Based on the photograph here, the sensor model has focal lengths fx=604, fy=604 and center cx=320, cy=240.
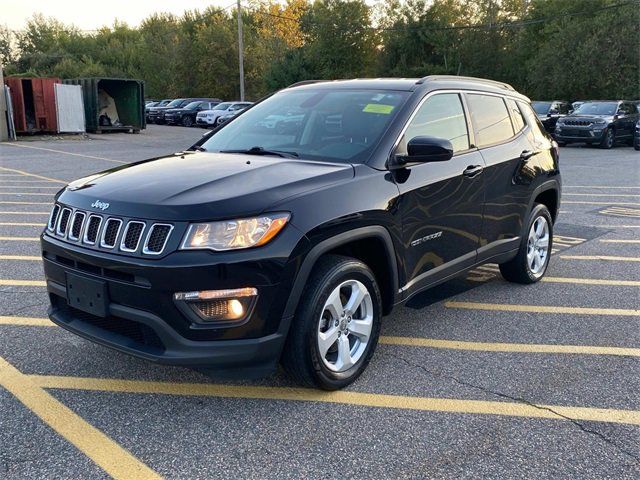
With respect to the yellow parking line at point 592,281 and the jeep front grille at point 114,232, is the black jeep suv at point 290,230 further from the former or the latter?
the yellow parking line at point 592,281

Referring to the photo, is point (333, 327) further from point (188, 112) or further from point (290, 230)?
point (188, 112)

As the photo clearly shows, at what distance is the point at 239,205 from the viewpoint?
116 inches

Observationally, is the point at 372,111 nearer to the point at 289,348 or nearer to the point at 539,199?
the point at 289,348

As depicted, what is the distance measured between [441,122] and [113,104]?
88.4 feet

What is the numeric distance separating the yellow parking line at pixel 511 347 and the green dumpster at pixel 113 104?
83.0 ft

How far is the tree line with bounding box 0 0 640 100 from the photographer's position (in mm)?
31141

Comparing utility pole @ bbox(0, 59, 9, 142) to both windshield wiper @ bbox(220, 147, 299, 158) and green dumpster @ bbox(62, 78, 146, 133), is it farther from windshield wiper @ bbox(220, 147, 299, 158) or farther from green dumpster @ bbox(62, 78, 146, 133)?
windshield wiper @ bbox(220, 147, 299, 158)

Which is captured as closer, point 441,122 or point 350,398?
point 350,398

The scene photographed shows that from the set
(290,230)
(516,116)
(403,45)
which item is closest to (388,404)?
(290,230)

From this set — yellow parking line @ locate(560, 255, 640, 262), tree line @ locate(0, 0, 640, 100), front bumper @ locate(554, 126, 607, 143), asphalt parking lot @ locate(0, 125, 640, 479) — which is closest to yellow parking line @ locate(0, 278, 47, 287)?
asphalt parking lot @ locate(0, 125, 640, 479)

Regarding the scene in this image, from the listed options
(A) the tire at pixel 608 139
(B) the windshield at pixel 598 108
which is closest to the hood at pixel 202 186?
(A) the tire at pixel 608 139

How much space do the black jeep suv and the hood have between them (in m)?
0.01

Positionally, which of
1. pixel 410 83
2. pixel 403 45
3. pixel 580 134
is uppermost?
pixel 403 45

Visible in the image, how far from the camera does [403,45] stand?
42938mm
